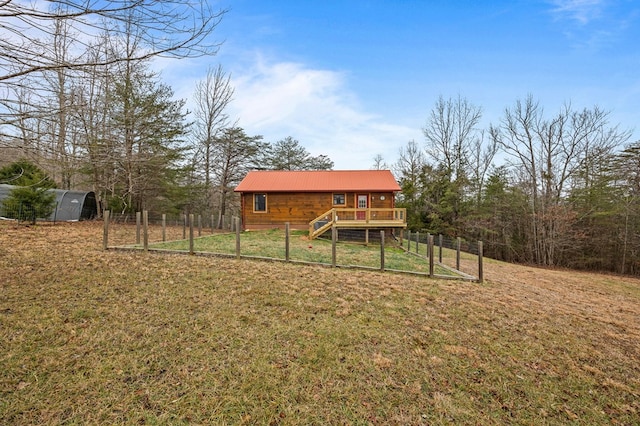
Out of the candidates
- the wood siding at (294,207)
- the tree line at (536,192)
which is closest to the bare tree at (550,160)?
the tree line at (536,192)

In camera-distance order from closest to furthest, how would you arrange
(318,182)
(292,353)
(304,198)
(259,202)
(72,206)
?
1. (292,353)
2. (72,206)
3. (304,198)
4. (259,202)
5. (318,182)

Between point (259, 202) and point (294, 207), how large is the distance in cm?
224

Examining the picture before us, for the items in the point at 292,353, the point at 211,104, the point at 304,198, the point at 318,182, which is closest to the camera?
the point at 292,353

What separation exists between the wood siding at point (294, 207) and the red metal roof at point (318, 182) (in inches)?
15.5

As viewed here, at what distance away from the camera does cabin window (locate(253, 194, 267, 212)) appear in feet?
57.2

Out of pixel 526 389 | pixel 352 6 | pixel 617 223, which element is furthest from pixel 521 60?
pixel 526 389

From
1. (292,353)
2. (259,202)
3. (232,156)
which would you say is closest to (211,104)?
(232,156)

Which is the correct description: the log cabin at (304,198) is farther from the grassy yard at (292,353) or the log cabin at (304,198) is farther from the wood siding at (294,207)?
the grassy yard at (292,353)

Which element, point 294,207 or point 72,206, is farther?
point 294,207

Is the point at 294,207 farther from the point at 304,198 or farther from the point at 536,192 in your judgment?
the point at 536,192

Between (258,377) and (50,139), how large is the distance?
3.48m

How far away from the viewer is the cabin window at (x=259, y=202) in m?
17.4

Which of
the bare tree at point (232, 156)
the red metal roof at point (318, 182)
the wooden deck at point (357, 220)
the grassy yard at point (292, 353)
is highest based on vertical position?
the bare tree at point (232, 156)

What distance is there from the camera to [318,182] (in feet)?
58.1
